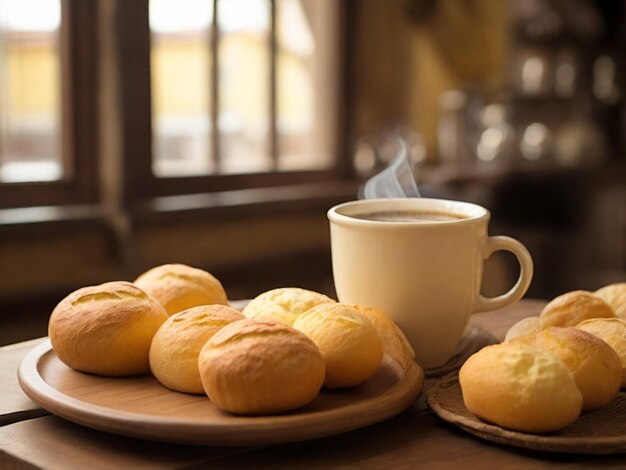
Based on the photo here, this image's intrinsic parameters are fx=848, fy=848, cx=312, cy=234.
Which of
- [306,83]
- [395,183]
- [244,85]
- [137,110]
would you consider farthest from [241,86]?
[395,183]

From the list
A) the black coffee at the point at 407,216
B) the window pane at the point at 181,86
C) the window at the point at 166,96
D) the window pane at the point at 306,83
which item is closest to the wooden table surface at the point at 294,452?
the black coffee at the point at 407,216

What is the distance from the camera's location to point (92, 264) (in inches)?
85.4

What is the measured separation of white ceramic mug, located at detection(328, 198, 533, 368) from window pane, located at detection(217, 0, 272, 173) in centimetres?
Result: 186

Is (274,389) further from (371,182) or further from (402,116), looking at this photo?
(402,116)

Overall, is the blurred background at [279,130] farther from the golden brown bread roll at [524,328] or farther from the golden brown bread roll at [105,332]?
the golden brown bread roll at [524,328]

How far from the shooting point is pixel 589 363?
Result: 0.61m

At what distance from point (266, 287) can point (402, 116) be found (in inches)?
39.8

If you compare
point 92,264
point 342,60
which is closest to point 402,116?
point 342,60

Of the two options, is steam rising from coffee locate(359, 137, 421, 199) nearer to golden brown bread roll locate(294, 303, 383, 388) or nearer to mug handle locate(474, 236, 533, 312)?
mug handle locate(474, 236, 533, 312)

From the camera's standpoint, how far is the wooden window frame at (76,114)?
217 centimetres

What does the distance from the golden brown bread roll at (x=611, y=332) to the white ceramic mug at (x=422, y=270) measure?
100 millimetres

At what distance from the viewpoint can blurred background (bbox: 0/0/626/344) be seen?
2.16 m

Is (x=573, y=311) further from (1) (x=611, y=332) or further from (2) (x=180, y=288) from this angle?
(2) (x=180, y=288)

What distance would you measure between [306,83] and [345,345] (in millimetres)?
2348
